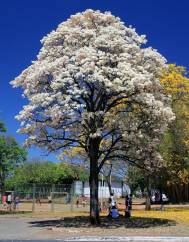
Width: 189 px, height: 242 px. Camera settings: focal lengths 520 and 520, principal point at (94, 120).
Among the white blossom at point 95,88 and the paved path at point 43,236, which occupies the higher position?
the white blossom at point 95,88

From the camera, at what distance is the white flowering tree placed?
81.0ft

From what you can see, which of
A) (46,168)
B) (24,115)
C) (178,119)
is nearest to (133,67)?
(24,115)

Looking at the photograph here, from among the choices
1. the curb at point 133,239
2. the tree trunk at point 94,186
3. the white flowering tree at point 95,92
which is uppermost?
the white flowering tree at point 95,92

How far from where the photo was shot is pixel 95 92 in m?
26.2

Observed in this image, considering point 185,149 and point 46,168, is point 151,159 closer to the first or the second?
point 185,149

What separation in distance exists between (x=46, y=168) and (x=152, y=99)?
197 ft

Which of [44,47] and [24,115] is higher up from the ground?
[44,47]

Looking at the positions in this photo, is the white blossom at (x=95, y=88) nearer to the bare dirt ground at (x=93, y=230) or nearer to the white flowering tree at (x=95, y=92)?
the white flowering tree at (x=95, y=92)

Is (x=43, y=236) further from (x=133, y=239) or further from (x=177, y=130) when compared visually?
(x=177, y=130)

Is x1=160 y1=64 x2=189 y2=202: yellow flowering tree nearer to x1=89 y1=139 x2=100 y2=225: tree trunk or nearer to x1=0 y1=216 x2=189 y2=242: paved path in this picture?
x1=89 y1=139 x2=100 y2=225: tree trunk

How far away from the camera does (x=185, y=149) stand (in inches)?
1777

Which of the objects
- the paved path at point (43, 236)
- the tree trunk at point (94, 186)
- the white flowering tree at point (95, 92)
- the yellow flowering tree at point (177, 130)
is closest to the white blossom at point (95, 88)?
the white flowering tree at point (95, 92)

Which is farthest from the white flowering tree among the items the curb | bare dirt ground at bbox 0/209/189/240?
the curb

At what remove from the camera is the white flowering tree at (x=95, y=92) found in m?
24.7
